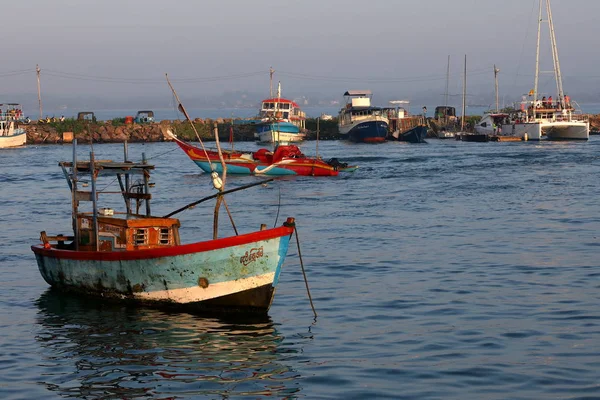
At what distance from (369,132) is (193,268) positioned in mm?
81730

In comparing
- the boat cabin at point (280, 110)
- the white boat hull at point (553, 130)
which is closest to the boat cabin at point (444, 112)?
the boat cabin at point (280, 110)

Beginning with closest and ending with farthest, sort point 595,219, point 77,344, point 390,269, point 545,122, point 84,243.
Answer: point 77,344 < point 84,243 < point 390,269 < point 595,219 < point 545,122

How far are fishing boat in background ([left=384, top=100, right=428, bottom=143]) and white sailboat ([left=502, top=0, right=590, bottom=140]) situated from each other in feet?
32.6

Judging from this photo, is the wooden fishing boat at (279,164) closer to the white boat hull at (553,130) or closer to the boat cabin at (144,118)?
the white boat hull at (553,130)

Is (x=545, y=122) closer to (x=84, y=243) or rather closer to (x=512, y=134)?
(x=512, y=134)

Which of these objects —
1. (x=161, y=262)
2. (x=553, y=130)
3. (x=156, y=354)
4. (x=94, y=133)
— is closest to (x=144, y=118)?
(x=94, y=133)

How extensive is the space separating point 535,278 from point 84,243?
11.0 meters

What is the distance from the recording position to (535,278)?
22.3 metres

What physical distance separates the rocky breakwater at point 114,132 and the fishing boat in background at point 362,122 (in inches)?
438

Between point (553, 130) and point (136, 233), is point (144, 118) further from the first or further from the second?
point (136, 233)

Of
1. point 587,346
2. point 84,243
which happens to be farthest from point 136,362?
point 587,346

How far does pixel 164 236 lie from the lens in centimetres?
1978

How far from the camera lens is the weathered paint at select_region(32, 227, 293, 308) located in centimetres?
1791

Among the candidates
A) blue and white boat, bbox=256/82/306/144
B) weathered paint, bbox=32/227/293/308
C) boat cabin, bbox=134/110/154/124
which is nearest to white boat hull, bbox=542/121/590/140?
blue and white boat, bbox=256/82/306/144
